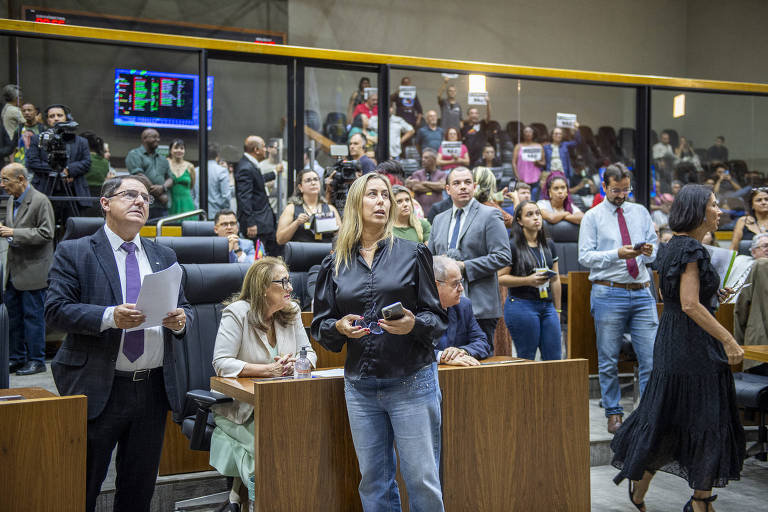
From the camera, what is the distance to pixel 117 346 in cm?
266

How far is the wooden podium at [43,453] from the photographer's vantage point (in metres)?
2.28

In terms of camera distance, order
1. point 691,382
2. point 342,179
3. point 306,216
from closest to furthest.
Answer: point 691,382 → point 306,216 → point 342,179

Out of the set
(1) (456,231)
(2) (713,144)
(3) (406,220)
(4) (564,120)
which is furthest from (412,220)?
(2) (713,144)

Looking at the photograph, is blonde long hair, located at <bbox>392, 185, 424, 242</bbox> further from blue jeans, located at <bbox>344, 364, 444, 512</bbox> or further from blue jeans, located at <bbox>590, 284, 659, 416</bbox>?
blue jeans, located at <bbox>344, 364, 444, 512</bbox>

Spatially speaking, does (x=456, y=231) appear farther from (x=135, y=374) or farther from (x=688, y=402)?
(x=135, y=374)

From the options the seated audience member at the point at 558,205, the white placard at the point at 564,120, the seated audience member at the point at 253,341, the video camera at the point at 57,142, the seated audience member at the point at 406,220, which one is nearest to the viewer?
the seated audience member at the point at 253,341

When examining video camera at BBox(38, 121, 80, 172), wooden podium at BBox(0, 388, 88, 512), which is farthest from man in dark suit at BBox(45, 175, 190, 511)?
video camera at BBox(38, 121, 80, 172)

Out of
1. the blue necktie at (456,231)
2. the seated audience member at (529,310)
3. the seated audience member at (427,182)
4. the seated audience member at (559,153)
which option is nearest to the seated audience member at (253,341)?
the blue necktie at (456,231)

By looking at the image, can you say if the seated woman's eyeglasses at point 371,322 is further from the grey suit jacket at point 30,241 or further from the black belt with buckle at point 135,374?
the grey suit jacket at point 30,241

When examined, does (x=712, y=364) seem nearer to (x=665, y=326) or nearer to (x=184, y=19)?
(x=665, y=326)

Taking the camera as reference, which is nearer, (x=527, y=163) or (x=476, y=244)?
(x=476, y=244)

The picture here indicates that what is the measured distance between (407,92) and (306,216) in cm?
219

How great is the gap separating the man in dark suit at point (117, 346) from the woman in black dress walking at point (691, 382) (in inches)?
75.8

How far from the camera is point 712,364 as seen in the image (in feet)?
10.7
